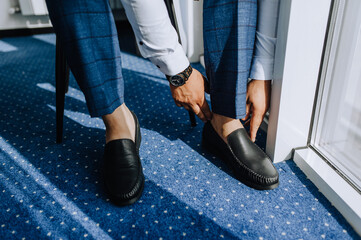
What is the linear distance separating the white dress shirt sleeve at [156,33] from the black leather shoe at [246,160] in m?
0.23

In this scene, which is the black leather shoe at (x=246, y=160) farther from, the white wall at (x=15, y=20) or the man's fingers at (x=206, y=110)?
the white wall at (x=15, y=20)

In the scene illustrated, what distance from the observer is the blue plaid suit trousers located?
630 millimetres

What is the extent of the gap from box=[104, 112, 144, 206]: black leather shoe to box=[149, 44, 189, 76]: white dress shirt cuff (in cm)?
23

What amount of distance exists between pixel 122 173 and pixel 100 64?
0.87ft

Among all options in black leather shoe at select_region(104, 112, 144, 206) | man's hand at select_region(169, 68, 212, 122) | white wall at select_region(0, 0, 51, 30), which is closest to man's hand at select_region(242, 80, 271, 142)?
man's hand at select_region(169, 68, 212, 122)

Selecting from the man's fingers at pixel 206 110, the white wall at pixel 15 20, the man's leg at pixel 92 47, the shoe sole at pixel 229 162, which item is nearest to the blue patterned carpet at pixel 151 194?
the shoe sole at pixel 229 162

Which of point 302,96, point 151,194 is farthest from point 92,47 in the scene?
point 302,96

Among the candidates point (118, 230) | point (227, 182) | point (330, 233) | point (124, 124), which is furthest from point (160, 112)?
point (330, 233)

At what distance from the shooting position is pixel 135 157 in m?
0.76

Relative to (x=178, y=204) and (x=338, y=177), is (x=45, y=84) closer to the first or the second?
(x=178, y=204)

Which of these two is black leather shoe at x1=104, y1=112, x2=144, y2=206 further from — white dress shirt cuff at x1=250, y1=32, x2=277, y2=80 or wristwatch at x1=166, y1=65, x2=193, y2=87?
white dress shirt cuff at x1=250, y1=32, x2=277, y2=80

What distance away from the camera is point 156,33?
2.11 feet

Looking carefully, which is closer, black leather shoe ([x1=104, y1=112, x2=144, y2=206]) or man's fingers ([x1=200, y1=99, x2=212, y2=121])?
black leather shoe ([x1=104, y1=112, x2=144, y2=206])

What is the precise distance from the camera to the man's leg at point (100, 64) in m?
0.62
